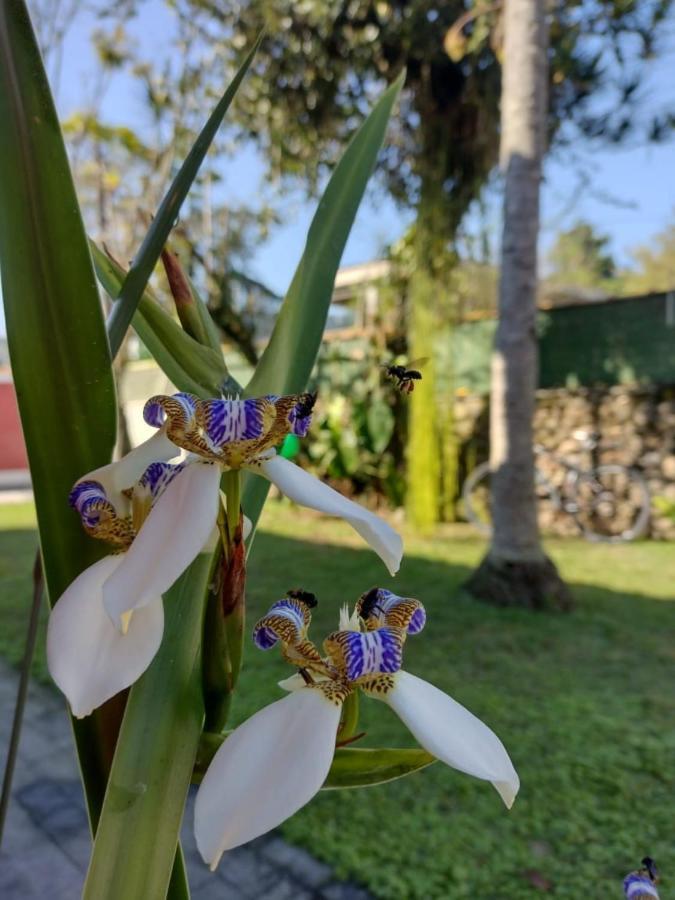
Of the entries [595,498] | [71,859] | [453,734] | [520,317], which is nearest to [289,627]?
[453,734]

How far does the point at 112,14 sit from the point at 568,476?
215 inches

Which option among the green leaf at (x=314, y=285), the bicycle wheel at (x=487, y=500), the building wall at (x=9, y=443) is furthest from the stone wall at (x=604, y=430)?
the building wall at (x=9, y=443)

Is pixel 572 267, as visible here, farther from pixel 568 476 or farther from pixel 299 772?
pixel 299 772

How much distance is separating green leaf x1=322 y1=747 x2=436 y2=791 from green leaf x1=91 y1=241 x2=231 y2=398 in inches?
8.4

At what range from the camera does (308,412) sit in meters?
0.38

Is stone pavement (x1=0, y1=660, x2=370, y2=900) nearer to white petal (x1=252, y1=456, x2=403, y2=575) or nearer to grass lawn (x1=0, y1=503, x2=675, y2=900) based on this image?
grass lawn (x1=0, y1=503, x2=675, y2=900)

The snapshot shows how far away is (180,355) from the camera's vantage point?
16.3 inches

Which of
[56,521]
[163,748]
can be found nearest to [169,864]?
[163,748]

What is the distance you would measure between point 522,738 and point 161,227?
215cm

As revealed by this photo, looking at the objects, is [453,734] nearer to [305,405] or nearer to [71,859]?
[305,405]

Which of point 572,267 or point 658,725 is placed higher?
point 572,267

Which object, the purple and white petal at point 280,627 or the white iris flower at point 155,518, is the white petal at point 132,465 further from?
the purple and white petal at point 280,627

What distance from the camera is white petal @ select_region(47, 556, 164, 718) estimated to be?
0.31m

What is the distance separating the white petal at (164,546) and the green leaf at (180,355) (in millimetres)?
102
